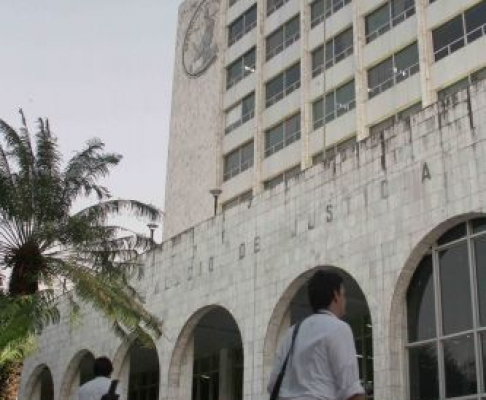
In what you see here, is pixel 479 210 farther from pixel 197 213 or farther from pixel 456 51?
pixel 197 213

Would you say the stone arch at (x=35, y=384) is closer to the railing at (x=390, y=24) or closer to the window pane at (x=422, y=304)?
the railing at (x=390, y=24)

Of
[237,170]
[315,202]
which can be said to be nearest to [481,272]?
[315,202]

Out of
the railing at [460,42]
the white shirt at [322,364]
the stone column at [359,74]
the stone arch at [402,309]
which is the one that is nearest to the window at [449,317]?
the stone arch at [402,309]

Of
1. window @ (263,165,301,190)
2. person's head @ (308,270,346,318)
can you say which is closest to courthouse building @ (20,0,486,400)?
window @ (263,165,301,190)

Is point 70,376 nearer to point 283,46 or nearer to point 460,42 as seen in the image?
point 283,46

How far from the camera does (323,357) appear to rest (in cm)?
442

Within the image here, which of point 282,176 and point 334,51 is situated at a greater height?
point 334,51

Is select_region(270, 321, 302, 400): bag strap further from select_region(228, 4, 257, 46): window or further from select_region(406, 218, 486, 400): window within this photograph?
select_region(228, 4, 257, 46): window

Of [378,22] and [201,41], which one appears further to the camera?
[201,41]

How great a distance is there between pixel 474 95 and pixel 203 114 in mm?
28578

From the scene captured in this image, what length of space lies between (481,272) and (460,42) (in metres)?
15.5

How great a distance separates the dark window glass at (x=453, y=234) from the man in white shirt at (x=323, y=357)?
13433 millimetres

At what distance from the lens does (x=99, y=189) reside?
79.4 ft

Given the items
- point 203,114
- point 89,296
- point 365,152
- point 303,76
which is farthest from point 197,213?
point 365,152
